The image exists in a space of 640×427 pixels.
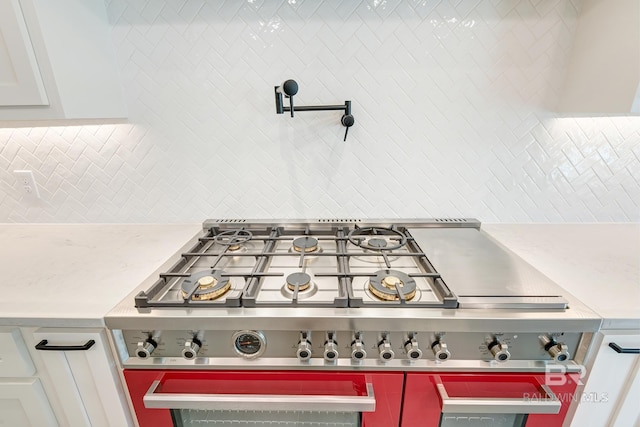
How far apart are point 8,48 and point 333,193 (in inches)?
42.1

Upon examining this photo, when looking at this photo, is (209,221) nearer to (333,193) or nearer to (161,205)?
(161,205)

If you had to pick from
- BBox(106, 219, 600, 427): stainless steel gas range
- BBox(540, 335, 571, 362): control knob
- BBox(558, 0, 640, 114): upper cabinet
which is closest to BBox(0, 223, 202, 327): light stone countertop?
BBox(106, 219, 600, 427): stainless steel gas range

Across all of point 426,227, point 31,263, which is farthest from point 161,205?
point 426,227

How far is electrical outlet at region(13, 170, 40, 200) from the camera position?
1.25 meters

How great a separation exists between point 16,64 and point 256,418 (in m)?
1.19

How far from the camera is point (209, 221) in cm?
127

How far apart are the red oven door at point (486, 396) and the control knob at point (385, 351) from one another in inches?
3.7

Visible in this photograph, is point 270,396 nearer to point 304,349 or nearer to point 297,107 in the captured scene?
point 304,349

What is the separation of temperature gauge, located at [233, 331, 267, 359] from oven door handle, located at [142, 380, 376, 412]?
0.33 feet

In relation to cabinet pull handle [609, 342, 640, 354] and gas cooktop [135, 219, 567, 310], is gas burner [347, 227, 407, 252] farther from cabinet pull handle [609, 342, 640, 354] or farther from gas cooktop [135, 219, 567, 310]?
cabinet pull handle [609, 342, 640, 354]

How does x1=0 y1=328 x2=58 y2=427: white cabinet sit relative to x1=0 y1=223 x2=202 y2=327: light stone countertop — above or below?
below

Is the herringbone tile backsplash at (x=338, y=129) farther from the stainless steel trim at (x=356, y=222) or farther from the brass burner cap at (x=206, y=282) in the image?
the brass burner cap at (x=206, y=282)

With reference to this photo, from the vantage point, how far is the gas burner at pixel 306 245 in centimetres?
105

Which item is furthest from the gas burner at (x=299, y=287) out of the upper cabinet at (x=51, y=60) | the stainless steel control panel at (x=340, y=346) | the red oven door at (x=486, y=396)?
the upper cabinet at (x=51, y=60)
